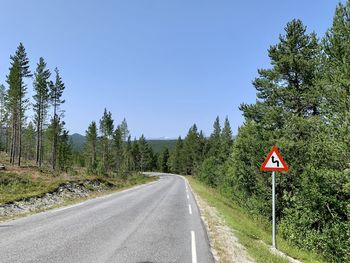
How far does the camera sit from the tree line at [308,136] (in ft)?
43.5

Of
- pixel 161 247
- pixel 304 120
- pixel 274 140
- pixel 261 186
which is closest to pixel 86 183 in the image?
pixel 261 186

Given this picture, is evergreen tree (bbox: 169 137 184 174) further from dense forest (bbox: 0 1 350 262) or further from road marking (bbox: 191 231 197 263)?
road marking (bbox: 191 231 197 263)

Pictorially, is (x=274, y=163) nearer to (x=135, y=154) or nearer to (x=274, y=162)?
(x=274, y=162)

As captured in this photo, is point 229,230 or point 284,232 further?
point 284,232

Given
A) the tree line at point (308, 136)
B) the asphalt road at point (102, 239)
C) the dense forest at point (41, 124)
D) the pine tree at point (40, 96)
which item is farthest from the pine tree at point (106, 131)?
the asphalt road at point (102, 239)

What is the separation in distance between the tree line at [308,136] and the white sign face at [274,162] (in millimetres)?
4406

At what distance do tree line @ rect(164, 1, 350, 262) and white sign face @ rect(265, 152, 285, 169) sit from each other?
4.41 m

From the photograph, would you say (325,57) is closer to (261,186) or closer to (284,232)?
(284,232)

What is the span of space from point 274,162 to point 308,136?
10.8 meters

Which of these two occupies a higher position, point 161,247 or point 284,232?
point 161,247

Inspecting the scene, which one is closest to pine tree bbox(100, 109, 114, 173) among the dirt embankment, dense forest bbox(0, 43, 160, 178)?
dense forest bbox(0, 43, 160, 178)

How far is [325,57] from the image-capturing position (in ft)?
46.7

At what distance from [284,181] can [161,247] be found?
46.4ft

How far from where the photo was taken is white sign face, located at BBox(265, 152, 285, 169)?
9664 mm
